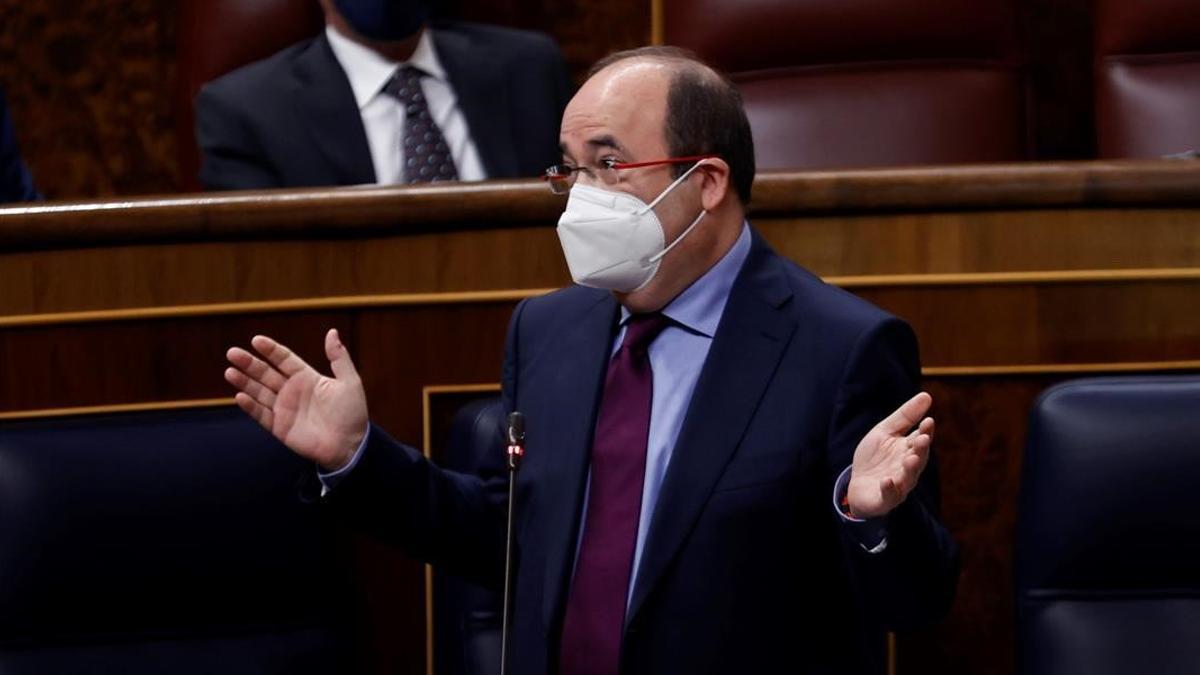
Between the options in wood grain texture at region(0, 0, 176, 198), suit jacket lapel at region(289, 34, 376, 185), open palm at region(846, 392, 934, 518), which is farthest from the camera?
wood grain texture at region(0, 0, 176, 198)

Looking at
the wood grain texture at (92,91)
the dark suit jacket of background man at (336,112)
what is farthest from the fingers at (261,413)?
the wood grain texture at (92,91)

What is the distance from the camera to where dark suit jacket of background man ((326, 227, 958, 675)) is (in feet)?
2.10

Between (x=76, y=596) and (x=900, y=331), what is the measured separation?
347 millimetres

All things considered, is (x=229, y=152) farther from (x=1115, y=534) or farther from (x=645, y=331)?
(x=1115, y=534)

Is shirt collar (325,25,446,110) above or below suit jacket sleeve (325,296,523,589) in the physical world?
above

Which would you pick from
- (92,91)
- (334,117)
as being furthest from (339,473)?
(92,91)

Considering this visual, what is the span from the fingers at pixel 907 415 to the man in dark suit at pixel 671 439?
1.2 inches

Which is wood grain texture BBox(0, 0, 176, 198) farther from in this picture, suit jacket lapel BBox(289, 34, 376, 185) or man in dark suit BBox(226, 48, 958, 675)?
man in dark suit BBox(226, 48, 958, 675)

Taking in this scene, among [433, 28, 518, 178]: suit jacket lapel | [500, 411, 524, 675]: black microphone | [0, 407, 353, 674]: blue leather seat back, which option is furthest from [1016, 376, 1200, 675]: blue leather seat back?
[433, 28, 518, 178]: suit jacket lapel

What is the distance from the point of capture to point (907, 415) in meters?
0.58

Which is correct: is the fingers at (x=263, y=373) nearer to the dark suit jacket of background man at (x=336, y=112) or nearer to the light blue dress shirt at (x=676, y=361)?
the light blue dress shirt at (x=676, y=361)

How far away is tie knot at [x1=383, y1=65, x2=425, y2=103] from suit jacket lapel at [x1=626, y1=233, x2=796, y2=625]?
0.44 metres

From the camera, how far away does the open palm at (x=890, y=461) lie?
1.83 feet

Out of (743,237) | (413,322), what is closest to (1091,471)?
(743,237)
